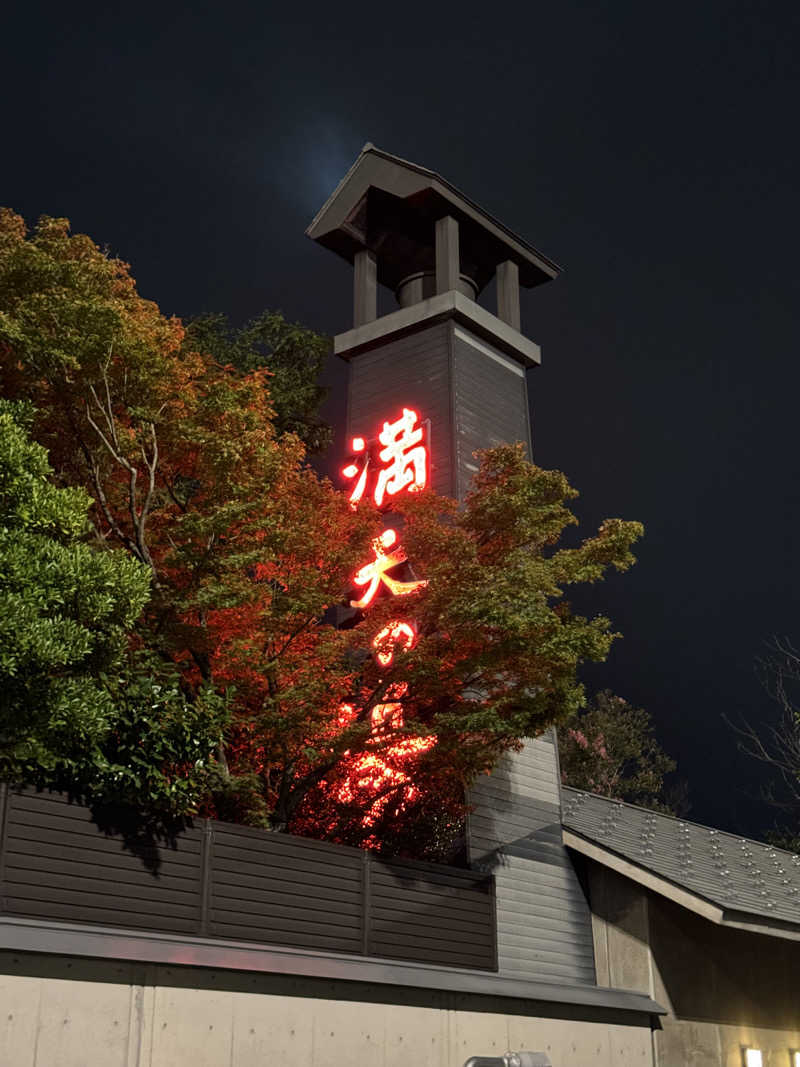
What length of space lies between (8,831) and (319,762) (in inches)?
224

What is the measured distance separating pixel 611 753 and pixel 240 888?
29.9 m

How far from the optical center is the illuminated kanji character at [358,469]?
25.2m

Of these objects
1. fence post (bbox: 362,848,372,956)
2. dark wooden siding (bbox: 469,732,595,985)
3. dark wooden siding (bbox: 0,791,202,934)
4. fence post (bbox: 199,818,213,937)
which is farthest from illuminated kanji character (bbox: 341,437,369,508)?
dark wooden siding (bbox: 0,791,202,934)

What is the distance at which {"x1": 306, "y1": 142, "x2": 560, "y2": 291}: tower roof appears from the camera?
27.9 meters

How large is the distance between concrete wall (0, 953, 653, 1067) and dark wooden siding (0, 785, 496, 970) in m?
0.97

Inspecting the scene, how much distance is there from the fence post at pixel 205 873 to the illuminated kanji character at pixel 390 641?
426 cm

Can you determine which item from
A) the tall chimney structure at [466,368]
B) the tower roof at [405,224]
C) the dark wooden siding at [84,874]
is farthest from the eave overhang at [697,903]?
the tower roof at [405,224]

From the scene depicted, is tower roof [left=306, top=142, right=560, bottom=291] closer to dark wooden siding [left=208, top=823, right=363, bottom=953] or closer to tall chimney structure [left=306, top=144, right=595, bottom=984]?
tall chimney structure [left=306, top=144, right=595, bottom=984]

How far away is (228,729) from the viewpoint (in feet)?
58.4

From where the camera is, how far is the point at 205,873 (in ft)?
51.0

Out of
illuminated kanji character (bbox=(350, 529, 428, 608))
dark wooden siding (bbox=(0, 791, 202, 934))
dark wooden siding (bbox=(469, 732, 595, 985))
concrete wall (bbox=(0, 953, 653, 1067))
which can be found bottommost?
concrete wall (bbox=(0, 953, 653, 1067))

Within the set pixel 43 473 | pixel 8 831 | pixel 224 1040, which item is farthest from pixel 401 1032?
pixel 43 473

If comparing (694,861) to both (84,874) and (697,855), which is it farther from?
(84,874)

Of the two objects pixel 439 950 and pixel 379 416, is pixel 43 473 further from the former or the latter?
pixel 379 416
